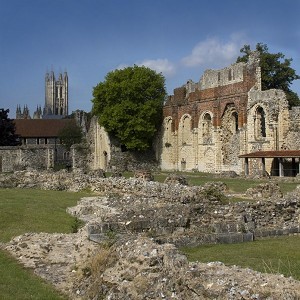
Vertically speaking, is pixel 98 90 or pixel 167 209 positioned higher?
pixel 98 90

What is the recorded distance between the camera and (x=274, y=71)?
51.3 m

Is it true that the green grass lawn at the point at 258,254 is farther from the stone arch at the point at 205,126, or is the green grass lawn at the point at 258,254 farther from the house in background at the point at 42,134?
the house in background at the point at 42,134

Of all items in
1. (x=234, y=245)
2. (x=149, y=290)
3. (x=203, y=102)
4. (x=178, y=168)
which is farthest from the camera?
(x=178, y=168)

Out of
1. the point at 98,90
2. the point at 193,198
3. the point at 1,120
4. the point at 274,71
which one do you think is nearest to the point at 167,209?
the point at 193,198

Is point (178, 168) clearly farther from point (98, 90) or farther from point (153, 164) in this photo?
point (98, 90)

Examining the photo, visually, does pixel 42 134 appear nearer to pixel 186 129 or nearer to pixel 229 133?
pixel 186 129

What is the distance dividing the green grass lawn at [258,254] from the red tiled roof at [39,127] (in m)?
70.4

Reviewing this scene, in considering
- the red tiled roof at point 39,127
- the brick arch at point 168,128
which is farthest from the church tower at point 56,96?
the brick arch at point 168,128

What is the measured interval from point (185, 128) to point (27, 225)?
35557 millimetres

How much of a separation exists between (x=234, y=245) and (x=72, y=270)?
411cm

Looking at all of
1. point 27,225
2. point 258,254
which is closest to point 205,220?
point 258,254

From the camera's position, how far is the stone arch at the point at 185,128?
160ft

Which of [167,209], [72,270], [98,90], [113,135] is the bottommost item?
[72,270]

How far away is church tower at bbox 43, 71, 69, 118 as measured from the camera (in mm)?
169750
